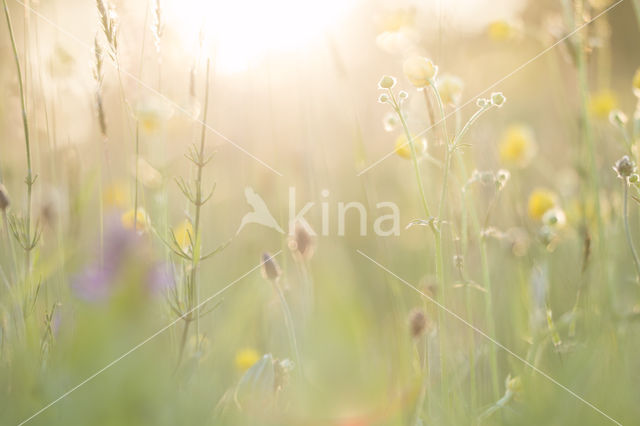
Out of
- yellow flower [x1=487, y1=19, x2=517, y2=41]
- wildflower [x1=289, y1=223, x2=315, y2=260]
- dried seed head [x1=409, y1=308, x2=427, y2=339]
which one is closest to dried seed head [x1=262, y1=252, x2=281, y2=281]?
wildflower [x1=289, y1=223, x2=315, y2=260]

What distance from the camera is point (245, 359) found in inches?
49.9

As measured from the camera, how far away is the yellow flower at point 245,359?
1250mm

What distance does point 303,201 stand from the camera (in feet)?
7.30

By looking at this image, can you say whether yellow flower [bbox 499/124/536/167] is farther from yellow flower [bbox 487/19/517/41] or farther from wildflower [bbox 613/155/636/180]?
wildflower [bbox 613/155/636/180]

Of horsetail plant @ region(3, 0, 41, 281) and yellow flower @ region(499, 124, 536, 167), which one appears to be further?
yellow flower @ region(499, 124, 536, 167)

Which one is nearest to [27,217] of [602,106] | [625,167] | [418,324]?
[418,324]

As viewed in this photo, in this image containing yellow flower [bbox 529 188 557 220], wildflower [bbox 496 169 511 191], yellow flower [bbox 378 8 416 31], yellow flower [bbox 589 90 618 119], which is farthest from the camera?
yellow flower [bbox 589 90 618 119]

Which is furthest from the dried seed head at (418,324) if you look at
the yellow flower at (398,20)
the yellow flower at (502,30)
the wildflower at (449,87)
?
the yellow flower at (502,30)

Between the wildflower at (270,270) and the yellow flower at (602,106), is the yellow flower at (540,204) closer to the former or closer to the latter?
the yellow flower at (602,106)

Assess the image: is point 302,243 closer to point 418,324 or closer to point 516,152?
point 418,324

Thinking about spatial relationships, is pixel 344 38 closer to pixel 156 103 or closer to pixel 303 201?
pixel 303 201

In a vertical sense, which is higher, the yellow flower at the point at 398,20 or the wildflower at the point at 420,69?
the yellow flower at the point at 398,20

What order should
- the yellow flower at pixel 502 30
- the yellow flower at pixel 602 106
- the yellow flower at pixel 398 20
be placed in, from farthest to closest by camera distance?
the yellow flower at pixel 602 106 < the yellow flower at pixel 502 30 < the yellow flower at pixel 398 20

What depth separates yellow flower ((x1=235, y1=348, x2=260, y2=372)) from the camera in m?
1.25
